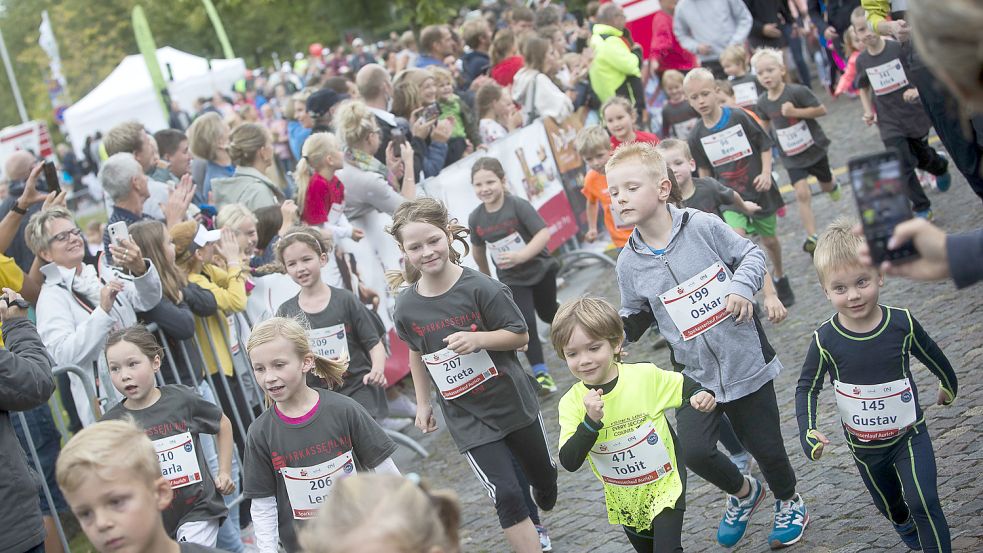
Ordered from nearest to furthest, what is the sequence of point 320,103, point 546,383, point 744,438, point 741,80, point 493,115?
point 744,438, point 546,383, point 320,103, point 741,80, point 493,115

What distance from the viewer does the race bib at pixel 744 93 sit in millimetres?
11289

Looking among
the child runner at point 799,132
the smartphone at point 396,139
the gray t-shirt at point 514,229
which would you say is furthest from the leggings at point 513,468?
the child runner at point 799,132

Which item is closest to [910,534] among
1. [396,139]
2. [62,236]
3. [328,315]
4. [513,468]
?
[513,468]

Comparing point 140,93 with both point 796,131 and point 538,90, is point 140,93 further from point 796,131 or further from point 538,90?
point 796,131

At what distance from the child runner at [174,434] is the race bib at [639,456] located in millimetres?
1896

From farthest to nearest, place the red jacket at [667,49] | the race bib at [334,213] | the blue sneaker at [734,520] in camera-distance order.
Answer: the red jacket at [667,49] → the race bib at [334,213] → the blue sneaker at [734,520]

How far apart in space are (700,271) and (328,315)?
2.37 metres

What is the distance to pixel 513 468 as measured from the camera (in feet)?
18.8

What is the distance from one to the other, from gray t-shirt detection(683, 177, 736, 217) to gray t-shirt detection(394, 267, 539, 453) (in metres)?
2.14

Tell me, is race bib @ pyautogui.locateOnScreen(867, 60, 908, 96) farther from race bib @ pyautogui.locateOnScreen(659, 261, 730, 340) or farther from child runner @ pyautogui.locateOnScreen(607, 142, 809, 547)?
race bib @ pyautogui.locateOnScreen(659, 261, 730, 340)

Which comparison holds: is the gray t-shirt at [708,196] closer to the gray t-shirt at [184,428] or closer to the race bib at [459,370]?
the race bib at [459,370]

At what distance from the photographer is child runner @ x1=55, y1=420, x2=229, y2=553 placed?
11.3ft

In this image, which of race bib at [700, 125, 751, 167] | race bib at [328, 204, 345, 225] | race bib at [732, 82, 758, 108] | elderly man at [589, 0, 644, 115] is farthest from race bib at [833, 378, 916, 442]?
elderly man at [589, 0, 644, 115]

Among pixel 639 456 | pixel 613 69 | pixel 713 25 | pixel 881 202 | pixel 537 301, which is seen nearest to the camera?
pixel 881 202
